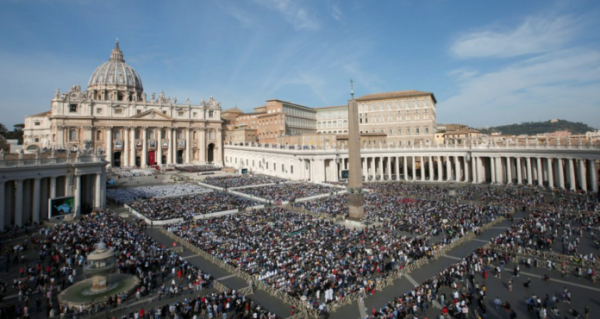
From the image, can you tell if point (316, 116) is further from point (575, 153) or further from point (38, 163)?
point (38, 163)

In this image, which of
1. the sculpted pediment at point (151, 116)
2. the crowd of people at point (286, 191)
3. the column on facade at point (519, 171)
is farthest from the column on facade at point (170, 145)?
the column on facade at point (519, 171)

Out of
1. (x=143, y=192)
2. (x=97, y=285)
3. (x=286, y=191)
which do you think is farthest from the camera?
(x=143, y=192)

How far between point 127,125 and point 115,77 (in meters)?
26.9

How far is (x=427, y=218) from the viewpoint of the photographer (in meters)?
25.4

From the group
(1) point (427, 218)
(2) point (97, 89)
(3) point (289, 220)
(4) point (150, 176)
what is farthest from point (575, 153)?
(2) point (97, 89)

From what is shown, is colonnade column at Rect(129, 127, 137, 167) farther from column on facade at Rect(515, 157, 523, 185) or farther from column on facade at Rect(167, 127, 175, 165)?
column on facade at Rect(515, 157, 523, 185)

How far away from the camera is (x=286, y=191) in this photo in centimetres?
3884

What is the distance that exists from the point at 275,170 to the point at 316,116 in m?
29.5

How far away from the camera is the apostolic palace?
95.5 ft

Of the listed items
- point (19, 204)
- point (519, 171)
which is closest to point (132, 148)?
point (19, 204)

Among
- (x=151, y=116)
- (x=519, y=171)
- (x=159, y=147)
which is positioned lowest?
(x=519, y=171)

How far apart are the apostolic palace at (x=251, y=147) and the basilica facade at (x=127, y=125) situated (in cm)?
21

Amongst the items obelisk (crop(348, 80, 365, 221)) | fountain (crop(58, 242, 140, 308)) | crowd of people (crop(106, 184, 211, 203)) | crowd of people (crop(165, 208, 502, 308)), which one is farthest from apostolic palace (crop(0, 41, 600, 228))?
obelisk (crop(348, 80, 365, 221))

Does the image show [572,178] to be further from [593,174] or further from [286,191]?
[286,191]
